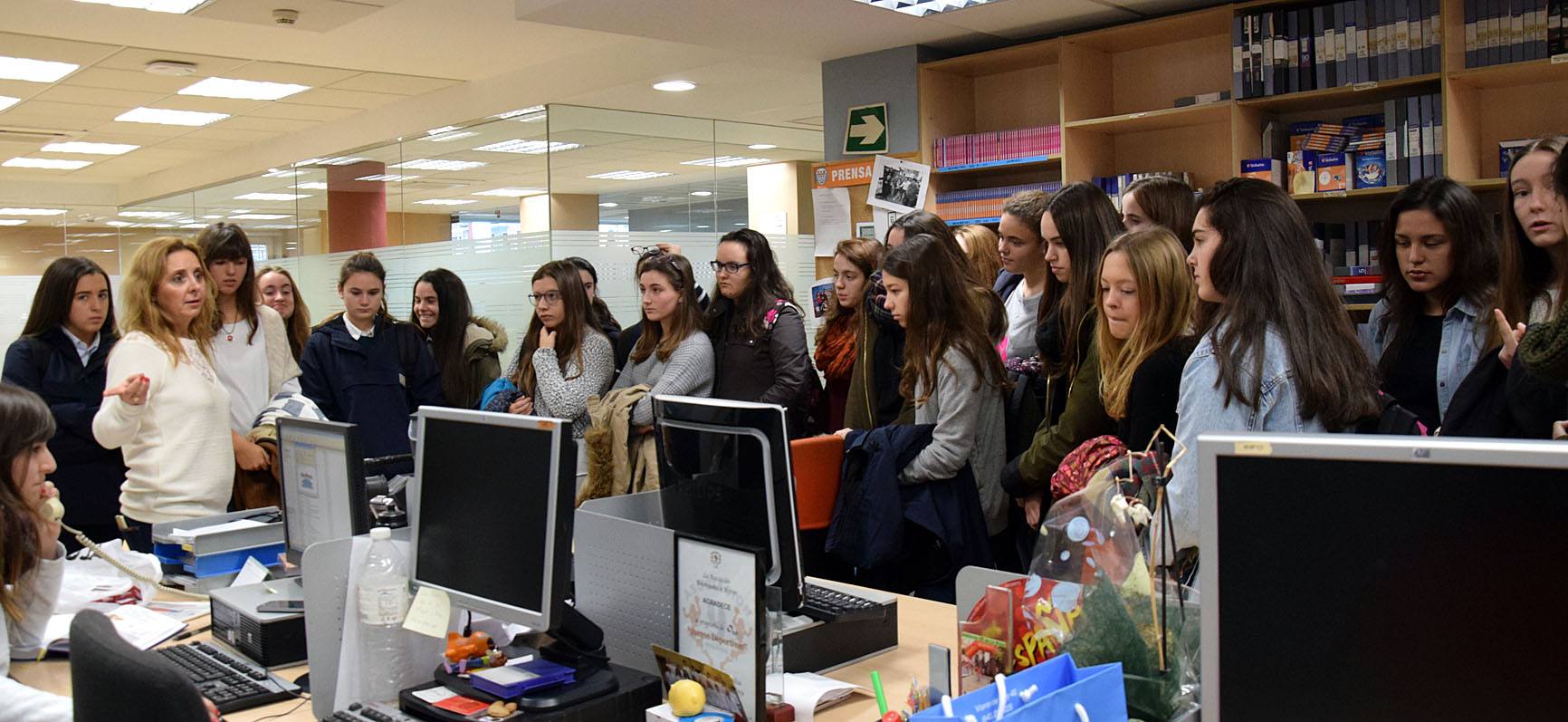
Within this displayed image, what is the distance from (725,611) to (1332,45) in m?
3.77

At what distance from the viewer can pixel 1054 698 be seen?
1177mm

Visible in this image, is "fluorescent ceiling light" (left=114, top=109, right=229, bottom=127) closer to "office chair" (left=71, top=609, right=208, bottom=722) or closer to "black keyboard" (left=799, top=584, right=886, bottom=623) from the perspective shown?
"black keyboard" (left=799, top=584, right=886, bottom=623)

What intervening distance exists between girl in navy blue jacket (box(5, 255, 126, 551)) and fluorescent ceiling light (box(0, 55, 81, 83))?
3639 millimetres

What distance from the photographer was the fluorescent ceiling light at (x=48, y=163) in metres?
10.4

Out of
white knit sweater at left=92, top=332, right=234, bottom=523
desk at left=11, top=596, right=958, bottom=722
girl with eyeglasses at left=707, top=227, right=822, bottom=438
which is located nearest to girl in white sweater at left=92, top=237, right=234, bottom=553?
white knit sweater at left=92, top=332, right=234, bottom=523

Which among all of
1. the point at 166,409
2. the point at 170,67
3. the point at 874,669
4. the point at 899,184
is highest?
the point at 170,67

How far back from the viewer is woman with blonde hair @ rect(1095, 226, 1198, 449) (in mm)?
2467

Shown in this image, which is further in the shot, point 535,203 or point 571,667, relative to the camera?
point 535,203

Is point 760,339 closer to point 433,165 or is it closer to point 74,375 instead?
point 74,375

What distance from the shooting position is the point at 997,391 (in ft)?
10.4

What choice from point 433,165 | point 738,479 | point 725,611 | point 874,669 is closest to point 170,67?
point 433,165

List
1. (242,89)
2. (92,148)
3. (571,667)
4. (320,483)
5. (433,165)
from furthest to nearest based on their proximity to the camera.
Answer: (92,148) → (242,89) → (433,165) → (320,483) → (571,667)

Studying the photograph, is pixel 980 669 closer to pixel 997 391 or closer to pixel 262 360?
pixel 997 391

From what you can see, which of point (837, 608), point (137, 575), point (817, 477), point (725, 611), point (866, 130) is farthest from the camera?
point (866, 130)
